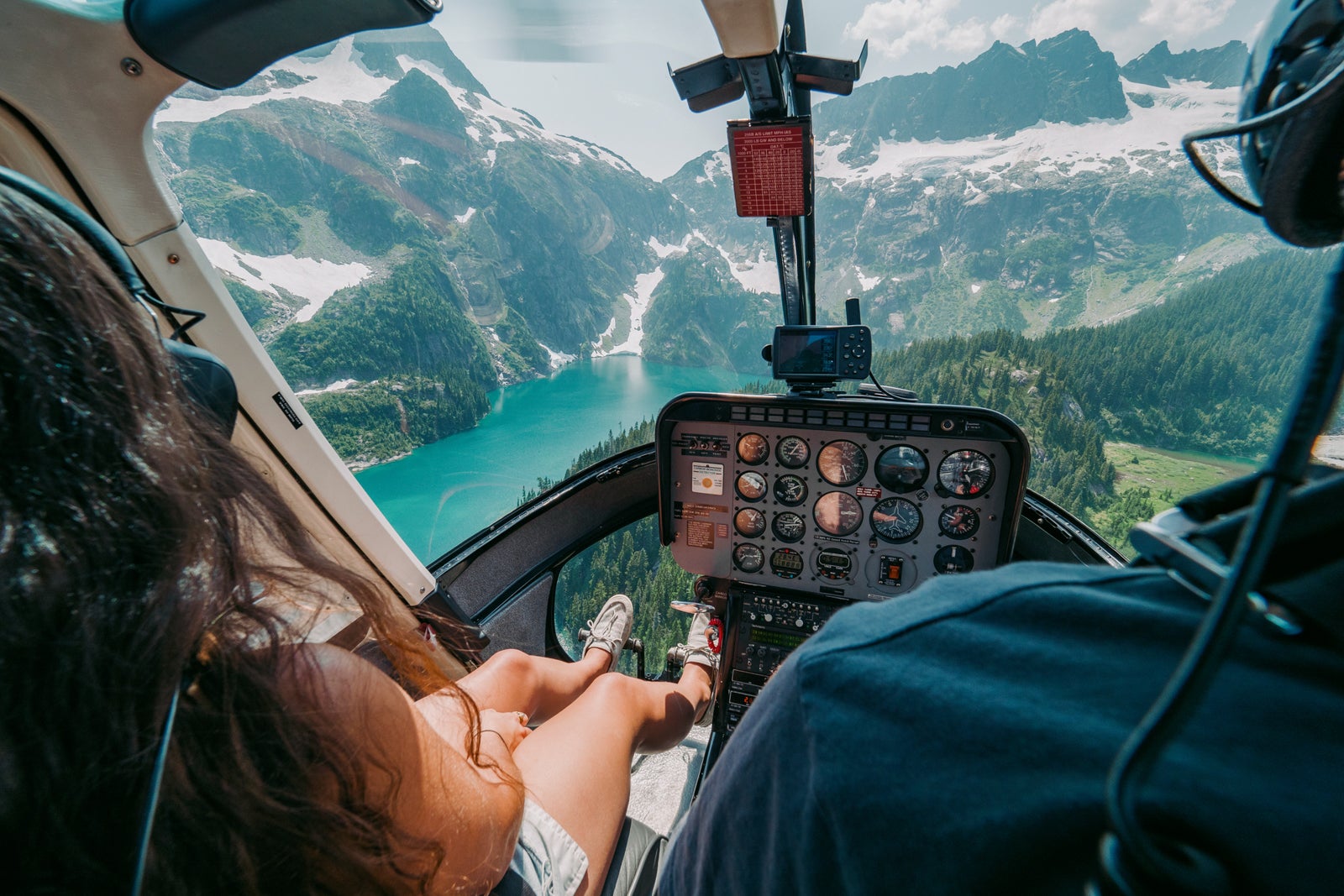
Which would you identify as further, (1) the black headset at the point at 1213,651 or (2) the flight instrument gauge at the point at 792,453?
(2) the flight instrument gauge at the point at 792,453

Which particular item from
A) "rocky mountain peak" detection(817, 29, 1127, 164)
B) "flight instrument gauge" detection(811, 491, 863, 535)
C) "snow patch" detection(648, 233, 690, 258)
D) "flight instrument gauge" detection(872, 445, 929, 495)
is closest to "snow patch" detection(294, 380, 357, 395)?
"flight instrument gauge" detection(811, 491, 863, 535)

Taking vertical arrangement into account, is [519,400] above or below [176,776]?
below

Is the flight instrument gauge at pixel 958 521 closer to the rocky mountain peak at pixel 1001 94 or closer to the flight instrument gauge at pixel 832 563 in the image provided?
the flight instrument gauge at pixel 832 563

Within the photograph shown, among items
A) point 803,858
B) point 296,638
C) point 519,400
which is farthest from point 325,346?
point 803,858

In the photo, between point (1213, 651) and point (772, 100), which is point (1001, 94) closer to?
point (772, 100)

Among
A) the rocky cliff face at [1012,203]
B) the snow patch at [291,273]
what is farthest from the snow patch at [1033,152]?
the snow patch at [291,273]

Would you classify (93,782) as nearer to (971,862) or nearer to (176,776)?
(176,776)

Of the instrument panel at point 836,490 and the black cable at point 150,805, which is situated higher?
the black cable at point 150,805
